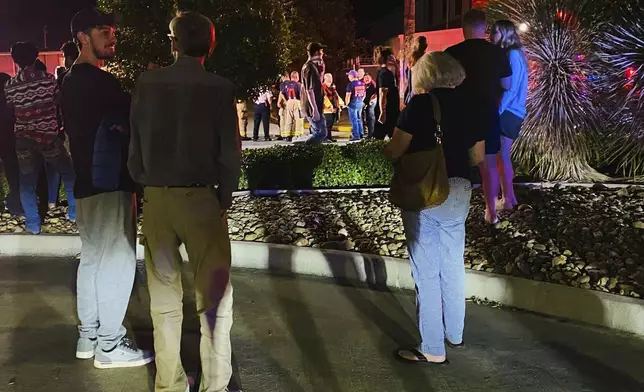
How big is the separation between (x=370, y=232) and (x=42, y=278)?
9.67 ft

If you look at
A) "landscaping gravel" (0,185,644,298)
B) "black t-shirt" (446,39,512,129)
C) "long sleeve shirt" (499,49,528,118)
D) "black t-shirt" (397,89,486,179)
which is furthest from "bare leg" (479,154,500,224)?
"black t-shirt" (397,89,486,179)

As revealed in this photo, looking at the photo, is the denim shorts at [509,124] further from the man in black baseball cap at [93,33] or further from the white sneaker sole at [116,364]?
the white sneaker sole at [116,364]

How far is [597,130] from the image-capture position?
32.0 ft

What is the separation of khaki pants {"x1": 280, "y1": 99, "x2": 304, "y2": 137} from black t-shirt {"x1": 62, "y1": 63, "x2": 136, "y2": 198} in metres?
11.3

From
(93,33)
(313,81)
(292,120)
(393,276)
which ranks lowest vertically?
(393,276)

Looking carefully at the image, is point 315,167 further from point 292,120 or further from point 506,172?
point 292,120

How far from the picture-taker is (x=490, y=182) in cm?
619

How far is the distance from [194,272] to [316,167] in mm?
5726

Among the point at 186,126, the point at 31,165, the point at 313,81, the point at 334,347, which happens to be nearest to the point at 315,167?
the point at 313,81

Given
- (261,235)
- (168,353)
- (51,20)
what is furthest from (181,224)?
(51,20)

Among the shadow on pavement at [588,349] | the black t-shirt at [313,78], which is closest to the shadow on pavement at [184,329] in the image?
the shadow on pavement at [588,349]

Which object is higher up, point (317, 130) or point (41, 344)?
point (317, 130)

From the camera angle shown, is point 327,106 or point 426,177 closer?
point 426,177

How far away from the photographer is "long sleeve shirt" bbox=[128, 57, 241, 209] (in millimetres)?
3117
